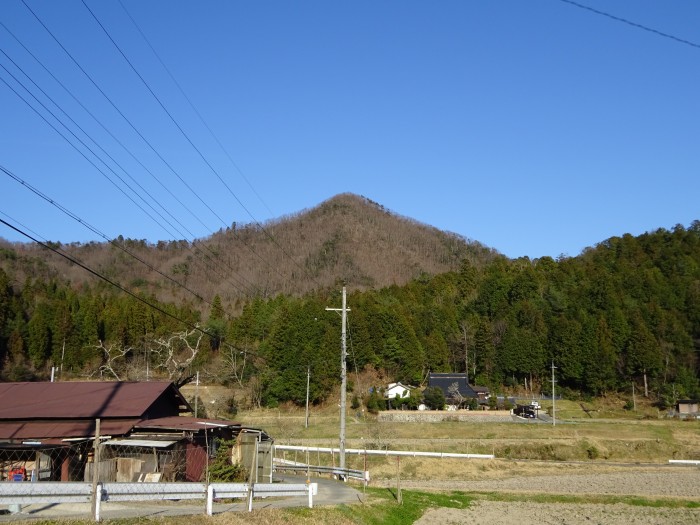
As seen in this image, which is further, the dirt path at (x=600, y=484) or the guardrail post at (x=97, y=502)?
the dirt path at (x=600, y=484)

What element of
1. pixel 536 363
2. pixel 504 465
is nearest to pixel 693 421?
pixel 536 363

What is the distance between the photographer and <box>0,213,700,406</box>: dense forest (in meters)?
63.2

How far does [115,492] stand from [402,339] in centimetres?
5588

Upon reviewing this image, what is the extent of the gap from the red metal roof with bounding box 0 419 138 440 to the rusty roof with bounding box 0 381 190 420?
0.18 meters

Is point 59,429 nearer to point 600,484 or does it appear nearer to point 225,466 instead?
point 225,466

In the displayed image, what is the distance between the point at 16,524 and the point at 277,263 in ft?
420

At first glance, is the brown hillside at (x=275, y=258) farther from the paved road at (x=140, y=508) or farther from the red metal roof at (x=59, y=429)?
the paved road at (x=140, y=508)

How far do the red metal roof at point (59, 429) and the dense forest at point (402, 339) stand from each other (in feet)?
113

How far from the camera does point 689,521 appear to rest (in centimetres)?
2200

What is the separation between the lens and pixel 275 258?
456ft

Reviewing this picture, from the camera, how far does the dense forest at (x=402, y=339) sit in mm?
63156

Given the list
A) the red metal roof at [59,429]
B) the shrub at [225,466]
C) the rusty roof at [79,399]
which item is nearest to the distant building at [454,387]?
the shrub at [225,466]

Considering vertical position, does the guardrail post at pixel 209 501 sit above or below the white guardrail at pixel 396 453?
above

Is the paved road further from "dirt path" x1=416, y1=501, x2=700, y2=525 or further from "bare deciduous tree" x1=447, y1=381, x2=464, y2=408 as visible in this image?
"bare deciduous tree" x1=447, y1=381, x2=464, y2=408
